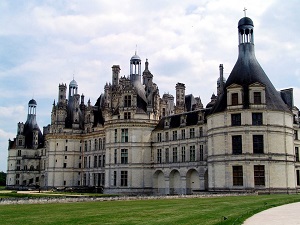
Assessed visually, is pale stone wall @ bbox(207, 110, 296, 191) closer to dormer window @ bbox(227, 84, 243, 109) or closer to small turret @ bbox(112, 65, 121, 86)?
dormer window @ bbox(227, 84, 243, 109)

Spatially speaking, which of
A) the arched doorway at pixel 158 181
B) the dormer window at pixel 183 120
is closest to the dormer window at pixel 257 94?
the dormer window at pixel 183 120

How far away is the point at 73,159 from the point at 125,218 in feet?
209

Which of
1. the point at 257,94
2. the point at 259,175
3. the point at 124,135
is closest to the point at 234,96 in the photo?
the point at 257,94

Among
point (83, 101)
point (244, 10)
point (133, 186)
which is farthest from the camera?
point (83, 101)

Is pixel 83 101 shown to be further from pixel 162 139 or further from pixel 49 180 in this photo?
pixel 162 139

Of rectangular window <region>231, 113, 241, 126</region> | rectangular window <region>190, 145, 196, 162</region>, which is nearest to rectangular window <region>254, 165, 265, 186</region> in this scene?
rectangular window <region>231, 113, 241, 126</region>

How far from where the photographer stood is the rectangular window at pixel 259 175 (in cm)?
4512

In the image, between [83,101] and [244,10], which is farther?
[83,101]

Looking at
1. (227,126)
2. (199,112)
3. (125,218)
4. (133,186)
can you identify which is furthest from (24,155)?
(125,218)

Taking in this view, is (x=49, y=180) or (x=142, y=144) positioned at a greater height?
(x=142, y=144)

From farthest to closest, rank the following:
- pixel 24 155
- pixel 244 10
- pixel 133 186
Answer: pixel 24 155, pixel 133 186, pixel 244 10

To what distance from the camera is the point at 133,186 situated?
197ft

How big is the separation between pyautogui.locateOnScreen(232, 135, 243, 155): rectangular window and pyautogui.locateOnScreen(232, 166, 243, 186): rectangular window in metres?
1.72

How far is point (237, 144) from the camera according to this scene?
152 ft
